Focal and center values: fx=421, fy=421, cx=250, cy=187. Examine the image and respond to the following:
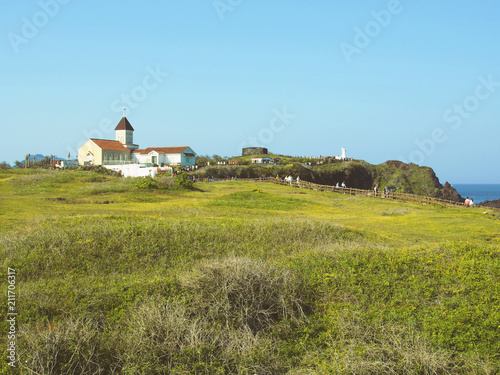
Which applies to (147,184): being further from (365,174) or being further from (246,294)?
(365,174)

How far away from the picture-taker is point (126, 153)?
62.2m

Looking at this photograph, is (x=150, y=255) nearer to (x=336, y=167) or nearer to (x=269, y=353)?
(x=269, y=353)

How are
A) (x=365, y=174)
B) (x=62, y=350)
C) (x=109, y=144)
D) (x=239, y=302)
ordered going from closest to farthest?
(x=62, y=350), (x=239, y=302), (x=109, y=144), (x=365, y=174)

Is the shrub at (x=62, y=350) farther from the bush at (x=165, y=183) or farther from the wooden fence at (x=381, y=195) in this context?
the wooden fence at (x=381, y=195)

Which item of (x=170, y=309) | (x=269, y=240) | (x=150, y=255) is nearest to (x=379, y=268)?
(x=269, y=240)

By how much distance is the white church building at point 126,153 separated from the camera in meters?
56.9

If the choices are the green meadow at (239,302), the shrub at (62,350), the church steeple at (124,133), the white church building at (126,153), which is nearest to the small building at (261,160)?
the white church building at (126,153)

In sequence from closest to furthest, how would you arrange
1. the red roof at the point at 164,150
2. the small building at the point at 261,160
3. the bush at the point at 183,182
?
the bush at the point at 183,182
the red roof at the point at 164,150
the small building at the point at 261,160

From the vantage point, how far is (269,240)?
14195 mm

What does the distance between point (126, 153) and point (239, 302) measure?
56.9 metres

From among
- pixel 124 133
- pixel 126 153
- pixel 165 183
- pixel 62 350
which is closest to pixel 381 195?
pixel 165 183

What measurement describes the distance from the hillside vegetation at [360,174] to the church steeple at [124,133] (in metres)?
16.1

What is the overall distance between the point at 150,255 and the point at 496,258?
378 inches

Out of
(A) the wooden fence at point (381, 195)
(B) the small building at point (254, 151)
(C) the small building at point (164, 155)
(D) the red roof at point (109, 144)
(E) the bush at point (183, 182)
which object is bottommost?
(A) the wooden fence at point (381, 195)
